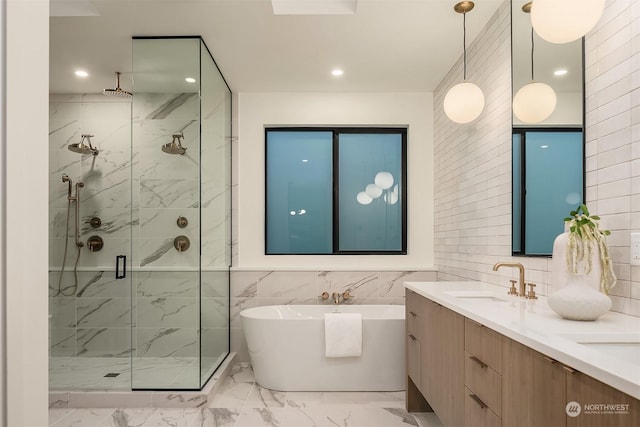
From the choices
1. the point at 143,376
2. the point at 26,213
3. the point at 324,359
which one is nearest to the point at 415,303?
the point at 324,359

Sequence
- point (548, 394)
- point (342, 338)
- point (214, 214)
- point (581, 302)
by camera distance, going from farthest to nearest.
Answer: point (214, 214) < point (342, 338) < point (581, 302) < point (548, 394)

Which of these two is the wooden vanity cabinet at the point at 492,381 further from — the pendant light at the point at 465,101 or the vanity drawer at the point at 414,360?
the pendant light at the point at 465,101

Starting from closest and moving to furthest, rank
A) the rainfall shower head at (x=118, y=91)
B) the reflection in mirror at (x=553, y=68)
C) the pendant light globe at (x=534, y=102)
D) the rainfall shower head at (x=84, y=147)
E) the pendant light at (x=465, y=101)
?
the reflection in mirror at (x=553, y=68) < the pendant light globe at (x=534, y=102) < the pendant light at (x=465, y=101) < the rainfall shower head at (x=118, y=91) < the rainfall shower head at (x=84, y=147)

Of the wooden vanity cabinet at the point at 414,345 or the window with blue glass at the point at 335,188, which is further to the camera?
the window with blue glass at the point at 335,188

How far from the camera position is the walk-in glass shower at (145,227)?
2986mm

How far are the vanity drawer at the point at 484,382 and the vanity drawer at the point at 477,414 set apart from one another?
0.02 metres

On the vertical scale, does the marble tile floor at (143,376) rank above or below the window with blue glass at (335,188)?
below

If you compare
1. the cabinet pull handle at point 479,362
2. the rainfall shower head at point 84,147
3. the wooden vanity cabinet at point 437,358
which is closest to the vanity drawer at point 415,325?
the wooden vanity cabinet at point 437,358

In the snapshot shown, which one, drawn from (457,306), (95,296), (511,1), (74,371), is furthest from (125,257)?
(511,1)

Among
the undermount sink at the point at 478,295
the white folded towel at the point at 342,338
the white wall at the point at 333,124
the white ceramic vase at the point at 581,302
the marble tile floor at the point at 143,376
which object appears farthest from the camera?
the white wall at the point at 333,124

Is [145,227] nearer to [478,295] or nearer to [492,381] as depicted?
[478,295]

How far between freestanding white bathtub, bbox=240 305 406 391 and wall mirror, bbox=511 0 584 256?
125 cm

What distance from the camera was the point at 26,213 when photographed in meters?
0.49

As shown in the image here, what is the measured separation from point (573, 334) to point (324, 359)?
7.19ft
